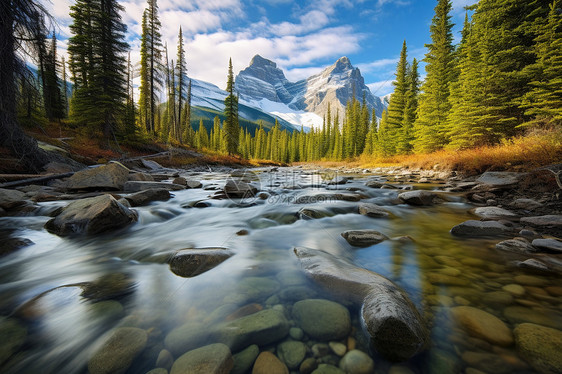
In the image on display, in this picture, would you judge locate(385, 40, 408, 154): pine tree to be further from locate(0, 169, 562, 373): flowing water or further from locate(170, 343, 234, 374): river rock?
locate(170, 343, 234, 374): river rock

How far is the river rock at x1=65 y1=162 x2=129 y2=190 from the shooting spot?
6945 millimetres

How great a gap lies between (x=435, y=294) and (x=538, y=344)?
2.27ft

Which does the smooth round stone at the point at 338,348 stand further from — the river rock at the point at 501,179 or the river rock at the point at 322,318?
the river rock at the point at 501,179

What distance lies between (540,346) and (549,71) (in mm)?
14931

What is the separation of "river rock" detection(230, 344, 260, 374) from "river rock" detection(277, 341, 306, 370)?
0.15m

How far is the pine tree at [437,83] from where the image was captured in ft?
61.2

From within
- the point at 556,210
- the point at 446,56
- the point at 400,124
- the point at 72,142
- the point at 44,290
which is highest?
the point at 446,56

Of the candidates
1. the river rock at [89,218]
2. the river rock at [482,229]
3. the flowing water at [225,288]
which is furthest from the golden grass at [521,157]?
the river rock at [89,218]

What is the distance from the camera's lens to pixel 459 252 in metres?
3.09

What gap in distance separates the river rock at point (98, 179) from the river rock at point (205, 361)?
793cm

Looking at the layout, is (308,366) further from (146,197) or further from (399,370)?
(146,197)

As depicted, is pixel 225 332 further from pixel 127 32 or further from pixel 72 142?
pixel 127 32

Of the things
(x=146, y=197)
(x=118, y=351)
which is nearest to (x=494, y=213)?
(x=118, y=351)

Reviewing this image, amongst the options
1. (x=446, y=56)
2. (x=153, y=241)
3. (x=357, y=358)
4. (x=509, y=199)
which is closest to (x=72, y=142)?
(x=153, y=241)
